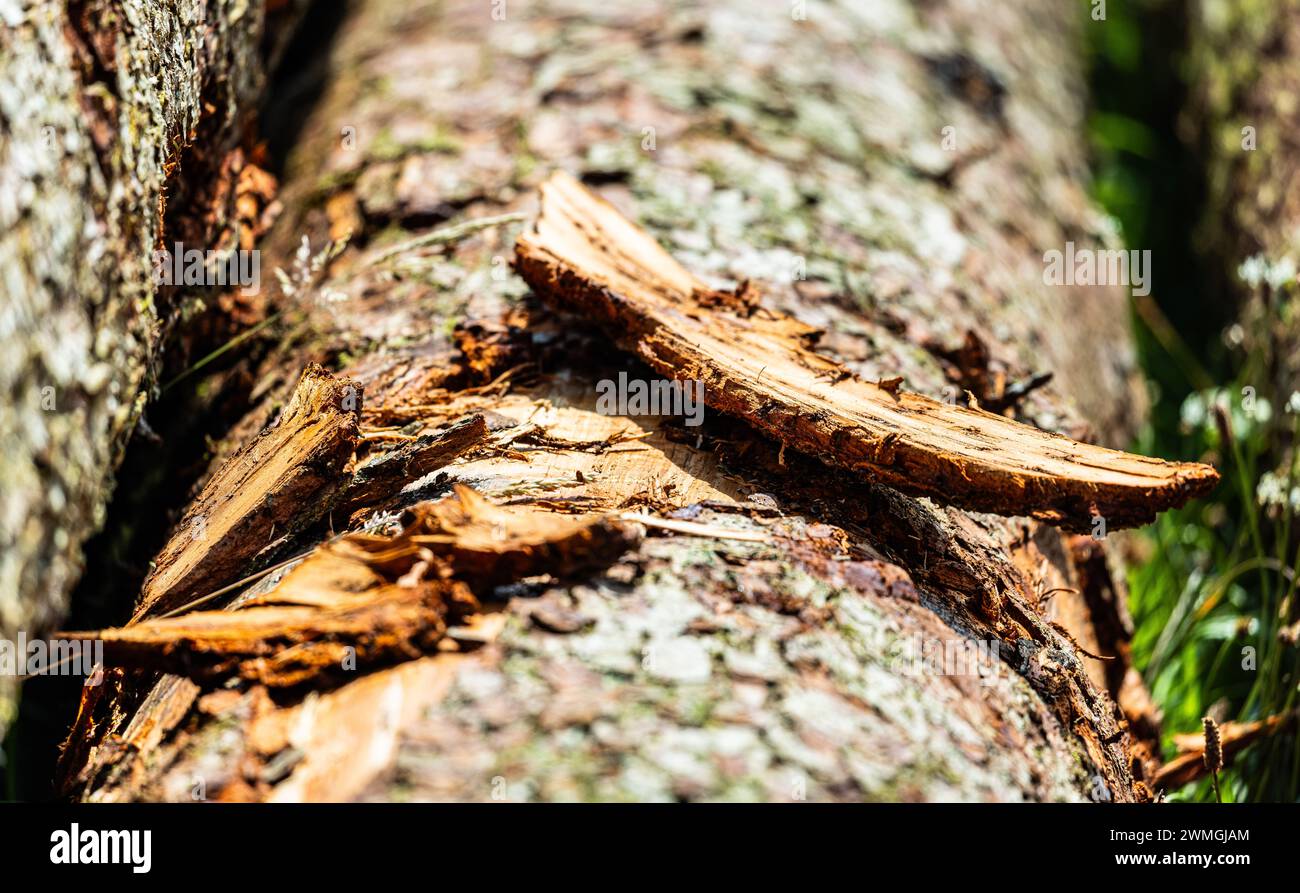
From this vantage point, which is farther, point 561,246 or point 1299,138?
point 1299,138

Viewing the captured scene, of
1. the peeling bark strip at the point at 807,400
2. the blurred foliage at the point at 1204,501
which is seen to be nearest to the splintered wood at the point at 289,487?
the peeling bark strip at the point at 807,400

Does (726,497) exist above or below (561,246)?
below

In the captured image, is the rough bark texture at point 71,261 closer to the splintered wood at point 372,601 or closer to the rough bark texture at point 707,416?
the splintered wood at point 372,601

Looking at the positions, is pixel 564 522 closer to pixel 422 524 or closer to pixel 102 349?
pixel 422 524

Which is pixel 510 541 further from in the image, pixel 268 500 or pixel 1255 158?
pixel 1255 158

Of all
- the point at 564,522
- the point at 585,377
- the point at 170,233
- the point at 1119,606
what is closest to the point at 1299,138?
the point at 1119,606

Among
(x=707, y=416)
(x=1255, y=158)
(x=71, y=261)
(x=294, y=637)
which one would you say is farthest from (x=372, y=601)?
(x=1255, y=158)
